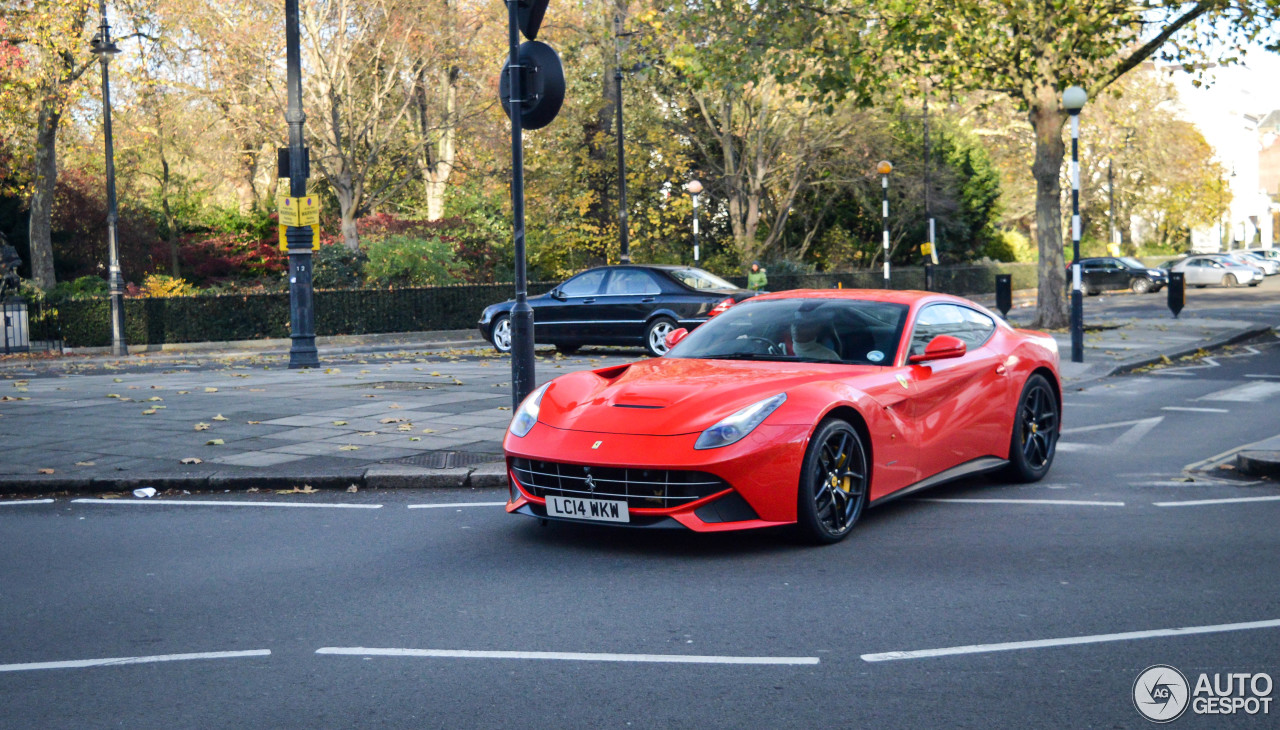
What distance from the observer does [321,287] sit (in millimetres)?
30844

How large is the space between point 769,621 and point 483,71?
3527cm

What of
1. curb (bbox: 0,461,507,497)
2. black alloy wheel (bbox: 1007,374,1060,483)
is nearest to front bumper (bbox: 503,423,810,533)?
curb (bbox: 0,461,507,497)

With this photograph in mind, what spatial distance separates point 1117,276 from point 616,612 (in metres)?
50.5

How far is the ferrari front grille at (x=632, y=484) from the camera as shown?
600 centimetres

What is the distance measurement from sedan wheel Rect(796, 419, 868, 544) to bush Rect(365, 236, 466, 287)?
25.3 meters

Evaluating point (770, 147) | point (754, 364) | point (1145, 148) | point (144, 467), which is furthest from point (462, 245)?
point (1145, 148)

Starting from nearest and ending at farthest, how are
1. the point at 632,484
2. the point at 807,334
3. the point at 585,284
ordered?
the point at 632,484, the point at 807,334, the point at 585,284

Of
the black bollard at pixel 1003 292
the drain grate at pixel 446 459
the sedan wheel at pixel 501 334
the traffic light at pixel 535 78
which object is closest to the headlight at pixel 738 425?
the drain grate at pixel 446 459

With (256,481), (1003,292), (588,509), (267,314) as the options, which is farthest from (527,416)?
(1003,292)

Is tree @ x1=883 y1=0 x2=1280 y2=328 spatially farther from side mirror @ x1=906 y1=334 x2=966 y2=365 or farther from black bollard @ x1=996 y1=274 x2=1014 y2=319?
side mirror @ x1=906 y1=334 x2=966 y2=365

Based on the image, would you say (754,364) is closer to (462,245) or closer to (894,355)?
(894,355)

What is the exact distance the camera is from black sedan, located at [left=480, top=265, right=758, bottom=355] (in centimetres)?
1958

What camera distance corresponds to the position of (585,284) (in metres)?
20.6

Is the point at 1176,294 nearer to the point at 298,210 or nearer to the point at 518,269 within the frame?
the point at 298,210
